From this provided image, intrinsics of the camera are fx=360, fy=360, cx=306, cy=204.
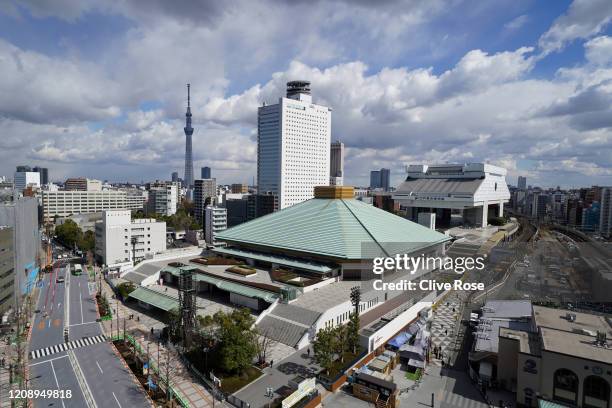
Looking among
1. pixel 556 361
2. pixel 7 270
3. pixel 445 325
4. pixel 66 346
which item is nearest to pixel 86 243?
pixel 7 270

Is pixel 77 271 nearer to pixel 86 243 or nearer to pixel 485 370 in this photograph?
pixel 86 243

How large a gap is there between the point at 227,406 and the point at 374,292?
21.6m

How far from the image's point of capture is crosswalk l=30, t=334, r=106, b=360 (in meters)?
29.3

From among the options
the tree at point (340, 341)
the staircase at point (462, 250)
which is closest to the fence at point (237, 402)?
the tree at point (340, 341)

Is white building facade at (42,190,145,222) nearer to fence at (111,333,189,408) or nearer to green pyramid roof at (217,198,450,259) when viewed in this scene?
green pyramid roof at (217,198,450,259)

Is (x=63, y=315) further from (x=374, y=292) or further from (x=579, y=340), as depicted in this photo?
(x=579, y=340)

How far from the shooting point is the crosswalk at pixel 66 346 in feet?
96.3

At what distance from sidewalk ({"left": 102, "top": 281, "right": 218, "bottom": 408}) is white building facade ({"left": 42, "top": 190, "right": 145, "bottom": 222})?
88725 millimetres

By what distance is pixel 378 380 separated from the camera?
23703mm

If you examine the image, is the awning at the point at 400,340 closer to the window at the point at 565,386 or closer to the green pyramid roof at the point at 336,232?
the window at the point at 565,386

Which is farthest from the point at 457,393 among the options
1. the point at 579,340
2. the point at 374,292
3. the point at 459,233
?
the point at 459,233

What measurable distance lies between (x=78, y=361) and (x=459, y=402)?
93.6ft

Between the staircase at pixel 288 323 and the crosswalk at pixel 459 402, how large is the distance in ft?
38.2

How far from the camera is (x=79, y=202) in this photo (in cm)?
11969
